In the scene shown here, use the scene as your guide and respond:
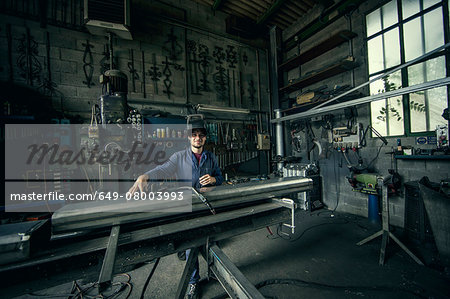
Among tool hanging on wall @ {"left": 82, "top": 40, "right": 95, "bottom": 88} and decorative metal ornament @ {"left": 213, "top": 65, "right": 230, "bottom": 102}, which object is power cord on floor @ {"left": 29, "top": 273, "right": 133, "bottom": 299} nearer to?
tool hanging on wall @ {"left": 82, "top": 40, "right": 95, "bottom": 88}

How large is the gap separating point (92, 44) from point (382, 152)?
508 centimetres

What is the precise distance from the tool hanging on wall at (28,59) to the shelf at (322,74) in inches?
176

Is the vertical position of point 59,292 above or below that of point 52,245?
below

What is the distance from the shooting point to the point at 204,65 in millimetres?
4004

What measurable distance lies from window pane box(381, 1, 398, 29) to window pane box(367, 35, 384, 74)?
0.65 feet

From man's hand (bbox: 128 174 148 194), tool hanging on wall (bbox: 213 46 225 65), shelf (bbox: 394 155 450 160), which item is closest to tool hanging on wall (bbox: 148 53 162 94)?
tool hanging on wall (bbox: 213 46 225 65)

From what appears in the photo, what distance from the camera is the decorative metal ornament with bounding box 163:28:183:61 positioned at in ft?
11.9

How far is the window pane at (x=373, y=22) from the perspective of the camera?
10.3 feet

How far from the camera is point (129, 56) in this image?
3.31 meters

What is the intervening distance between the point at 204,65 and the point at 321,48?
7.84ft

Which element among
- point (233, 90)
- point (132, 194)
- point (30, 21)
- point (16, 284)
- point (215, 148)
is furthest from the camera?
point (233, 90)

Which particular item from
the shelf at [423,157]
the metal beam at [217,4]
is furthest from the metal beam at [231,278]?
the metal beam at [217,4]

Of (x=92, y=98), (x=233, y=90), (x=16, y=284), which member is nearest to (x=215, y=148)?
(x=233, y=90)

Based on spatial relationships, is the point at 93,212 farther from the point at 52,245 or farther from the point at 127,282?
the point at 127,282
